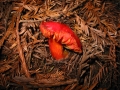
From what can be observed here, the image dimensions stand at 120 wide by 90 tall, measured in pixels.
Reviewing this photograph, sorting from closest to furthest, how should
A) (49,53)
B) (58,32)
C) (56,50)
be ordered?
(58,32), (56,50), (49,53)

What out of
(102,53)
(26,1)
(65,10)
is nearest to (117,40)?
(102,53)

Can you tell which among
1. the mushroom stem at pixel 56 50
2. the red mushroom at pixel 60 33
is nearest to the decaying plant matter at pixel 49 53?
the mushroom stem at pixel 56 50

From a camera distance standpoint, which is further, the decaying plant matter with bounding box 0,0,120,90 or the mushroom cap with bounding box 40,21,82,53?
the decaying plant matter with bounding box 0,0,120,90

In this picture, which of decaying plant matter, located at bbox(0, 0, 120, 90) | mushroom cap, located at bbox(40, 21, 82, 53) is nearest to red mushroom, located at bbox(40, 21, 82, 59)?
mushroom cap, located at bbox(40, 21, 82, 53)

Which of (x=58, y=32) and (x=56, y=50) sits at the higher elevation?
(x=58, y=32)

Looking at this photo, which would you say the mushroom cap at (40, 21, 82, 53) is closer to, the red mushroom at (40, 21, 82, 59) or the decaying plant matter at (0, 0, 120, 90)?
the red mushroom at (40, 21, 82, 59)

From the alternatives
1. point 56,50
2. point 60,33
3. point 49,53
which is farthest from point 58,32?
point 49,53

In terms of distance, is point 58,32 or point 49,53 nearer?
point 58,32

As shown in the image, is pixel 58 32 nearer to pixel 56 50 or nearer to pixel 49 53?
pixel 56 50
